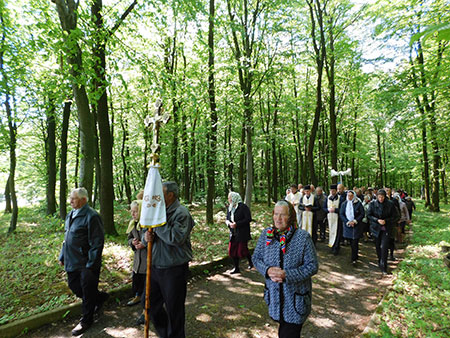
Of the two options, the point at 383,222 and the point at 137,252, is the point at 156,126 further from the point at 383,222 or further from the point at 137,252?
the point at 383,222

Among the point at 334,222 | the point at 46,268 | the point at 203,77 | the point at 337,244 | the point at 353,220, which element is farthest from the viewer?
the point at 203,77

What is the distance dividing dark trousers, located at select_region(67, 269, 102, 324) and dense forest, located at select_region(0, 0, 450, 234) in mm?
A: 2947

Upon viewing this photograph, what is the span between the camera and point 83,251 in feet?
12.9

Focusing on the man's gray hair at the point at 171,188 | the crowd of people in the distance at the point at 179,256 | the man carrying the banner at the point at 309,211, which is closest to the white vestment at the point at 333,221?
the man carrying the banner at the point at 309,211

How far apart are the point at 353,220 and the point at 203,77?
843cm

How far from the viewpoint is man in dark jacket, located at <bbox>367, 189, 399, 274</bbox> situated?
6.31 m

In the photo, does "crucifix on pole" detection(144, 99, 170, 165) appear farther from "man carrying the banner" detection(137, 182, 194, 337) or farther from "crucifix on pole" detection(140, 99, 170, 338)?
"man carrying the banner" detection(137, 182, 194, 337)

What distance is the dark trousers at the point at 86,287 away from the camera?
3.88m

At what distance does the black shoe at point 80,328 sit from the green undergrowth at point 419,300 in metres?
4.42

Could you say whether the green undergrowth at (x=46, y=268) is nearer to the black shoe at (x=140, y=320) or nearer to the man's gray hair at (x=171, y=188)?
the black shoe at (x=140, y=320)

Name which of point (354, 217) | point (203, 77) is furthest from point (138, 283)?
point (203, 77)

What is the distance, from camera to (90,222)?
388 cm

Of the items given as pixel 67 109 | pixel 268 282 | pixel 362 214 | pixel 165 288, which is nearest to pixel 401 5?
pixel 362 214

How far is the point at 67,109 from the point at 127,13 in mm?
5922
